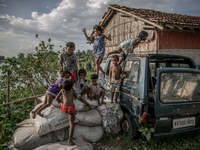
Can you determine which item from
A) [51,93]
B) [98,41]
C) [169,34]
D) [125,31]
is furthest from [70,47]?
[125,31]

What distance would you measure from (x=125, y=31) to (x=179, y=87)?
25.5 ft

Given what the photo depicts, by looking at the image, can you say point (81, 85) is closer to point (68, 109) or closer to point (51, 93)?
point (51, 93)

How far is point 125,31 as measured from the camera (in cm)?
984

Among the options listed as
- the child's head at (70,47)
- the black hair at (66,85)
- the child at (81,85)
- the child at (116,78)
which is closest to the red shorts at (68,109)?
the black hair at (66,85)

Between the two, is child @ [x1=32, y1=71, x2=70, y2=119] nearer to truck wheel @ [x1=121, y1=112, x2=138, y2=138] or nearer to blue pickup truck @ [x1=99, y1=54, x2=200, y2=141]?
blue pickup truck @ [x1=99, y1=54, x2=200, y2=141]

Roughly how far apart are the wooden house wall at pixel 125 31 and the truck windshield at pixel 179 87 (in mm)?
4564

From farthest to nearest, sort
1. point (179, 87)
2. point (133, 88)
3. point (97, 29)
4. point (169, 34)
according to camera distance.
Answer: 1. point (169, 34)
2. point (97, 29)
3. point (133, 88)
4. point (179, 87)

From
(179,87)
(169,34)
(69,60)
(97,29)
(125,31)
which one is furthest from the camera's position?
(125,31)

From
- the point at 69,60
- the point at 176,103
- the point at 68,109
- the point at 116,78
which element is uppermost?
the point at 69,60

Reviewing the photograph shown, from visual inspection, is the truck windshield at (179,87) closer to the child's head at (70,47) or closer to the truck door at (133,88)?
the truck door at (133,88)

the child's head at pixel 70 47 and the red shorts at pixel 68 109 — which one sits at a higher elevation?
the child's head at pixel 70 47

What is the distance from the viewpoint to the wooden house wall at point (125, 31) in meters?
7.62

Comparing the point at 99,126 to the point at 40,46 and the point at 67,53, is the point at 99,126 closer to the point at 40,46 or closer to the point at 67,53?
the point at 67,53

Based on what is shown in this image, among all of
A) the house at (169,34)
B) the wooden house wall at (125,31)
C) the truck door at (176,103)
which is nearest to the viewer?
the truck door at (176,103)
